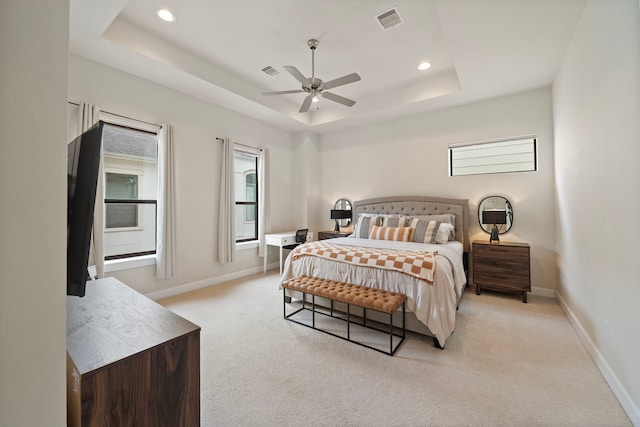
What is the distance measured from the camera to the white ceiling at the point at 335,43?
242 cm

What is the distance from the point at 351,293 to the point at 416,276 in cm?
62

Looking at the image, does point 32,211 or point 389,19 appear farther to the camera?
point 389,19

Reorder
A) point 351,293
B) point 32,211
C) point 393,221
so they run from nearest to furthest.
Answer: point 32,211, point 351,293, point 393,221

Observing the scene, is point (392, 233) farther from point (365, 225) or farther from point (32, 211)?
point (32, 211)

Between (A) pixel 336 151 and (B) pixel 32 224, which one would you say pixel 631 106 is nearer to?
(B) pixel 32 224

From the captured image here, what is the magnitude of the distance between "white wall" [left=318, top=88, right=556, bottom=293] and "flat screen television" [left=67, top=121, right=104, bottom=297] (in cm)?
447

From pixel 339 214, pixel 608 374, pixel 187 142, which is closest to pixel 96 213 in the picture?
pixel 187 142

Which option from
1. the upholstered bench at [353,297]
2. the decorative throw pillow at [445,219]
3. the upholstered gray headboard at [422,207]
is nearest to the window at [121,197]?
the upholstered bench at [353,297]

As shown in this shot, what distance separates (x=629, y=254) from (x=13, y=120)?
2816 mm

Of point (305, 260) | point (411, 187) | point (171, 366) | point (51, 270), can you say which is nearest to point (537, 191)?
point (411, 187)

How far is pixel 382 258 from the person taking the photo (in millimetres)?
2695

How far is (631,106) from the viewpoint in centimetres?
155

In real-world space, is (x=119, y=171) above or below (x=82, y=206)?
above

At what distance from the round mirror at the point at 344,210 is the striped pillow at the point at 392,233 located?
1.18m
